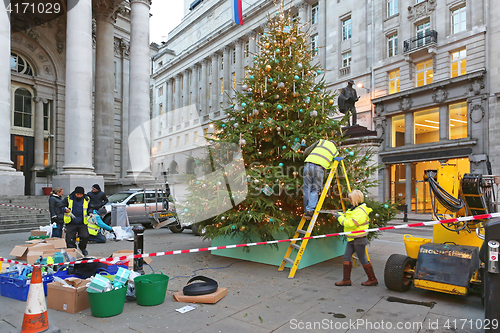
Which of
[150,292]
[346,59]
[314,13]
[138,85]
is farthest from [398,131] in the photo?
[150,292]

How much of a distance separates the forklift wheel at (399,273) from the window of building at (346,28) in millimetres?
30873

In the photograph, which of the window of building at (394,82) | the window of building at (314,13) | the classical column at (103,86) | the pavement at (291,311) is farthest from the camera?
the window of building at (314,13)

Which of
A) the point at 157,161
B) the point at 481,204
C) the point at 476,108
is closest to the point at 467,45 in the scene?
the point at 476,108

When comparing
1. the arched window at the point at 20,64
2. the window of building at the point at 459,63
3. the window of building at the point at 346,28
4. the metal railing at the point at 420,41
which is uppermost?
the window of building at the point at 346,28

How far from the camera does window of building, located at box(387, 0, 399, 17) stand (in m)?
28.1

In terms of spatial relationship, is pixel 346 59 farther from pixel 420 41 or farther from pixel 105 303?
pixel 105 303

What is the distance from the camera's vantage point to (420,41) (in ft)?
85.5

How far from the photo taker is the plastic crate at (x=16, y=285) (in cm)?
495

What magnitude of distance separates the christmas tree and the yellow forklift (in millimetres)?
1888

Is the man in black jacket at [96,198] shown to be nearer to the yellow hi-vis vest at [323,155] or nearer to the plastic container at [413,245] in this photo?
the yellow hi-vis vest at [323,155]

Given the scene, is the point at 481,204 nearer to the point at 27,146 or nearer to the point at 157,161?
the point at 27,146

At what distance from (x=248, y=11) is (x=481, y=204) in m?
44.8

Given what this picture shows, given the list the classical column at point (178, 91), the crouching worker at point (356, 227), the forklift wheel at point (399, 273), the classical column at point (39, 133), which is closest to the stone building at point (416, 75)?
the classical column at point (39, 133)

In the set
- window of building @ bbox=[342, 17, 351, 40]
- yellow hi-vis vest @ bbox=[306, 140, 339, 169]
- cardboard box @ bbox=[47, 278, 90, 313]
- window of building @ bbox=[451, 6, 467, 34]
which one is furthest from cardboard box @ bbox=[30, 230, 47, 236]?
window of building @ bbox=[342, 17, 351, 40]
